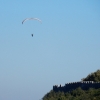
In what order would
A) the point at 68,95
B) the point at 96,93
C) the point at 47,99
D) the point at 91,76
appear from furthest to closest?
the point at 91,76 → the point at 47,99 → the point at 68,95 → the point at 96,93

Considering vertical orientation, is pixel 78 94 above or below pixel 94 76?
below

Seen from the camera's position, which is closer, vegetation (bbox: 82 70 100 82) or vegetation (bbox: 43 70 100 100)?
vegetation (bbox: 43 70 100 100)

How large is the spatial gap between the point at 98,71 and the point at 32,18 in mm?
19134

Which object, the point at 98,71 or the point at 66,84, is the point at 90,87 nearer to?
the point at 66,84

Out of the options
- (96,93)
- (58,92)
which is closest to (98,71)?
(58,92)

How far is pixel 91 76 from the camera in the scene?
242 ft

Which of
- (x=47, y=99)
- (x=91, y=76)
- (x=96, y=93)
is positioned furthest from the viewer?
(x=91, y=76)

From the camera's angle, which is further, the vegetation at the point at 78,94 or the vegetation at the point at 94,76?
the vegetation at the point at 94,76

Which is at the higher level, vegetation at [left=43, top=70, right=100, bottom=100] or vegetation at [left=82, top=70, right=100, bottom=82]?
vegetation at [left=82, top=70, right=100, bottom=82]

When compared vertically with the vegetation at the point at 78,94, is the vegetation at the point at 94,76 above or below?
above

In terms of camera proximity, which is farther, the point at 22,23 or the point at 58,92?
the point at 58,92

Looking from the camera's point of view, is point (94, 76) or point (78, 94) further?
point (94, 76)

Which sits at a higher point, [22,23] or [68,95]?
[22,23]

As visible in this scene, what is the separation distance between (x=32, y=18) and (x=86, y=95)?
8.36 m
